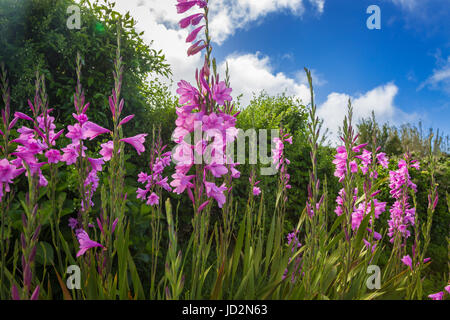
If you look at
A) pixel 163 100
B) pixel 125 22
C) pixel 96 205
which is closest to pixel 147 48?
pixel 125 22

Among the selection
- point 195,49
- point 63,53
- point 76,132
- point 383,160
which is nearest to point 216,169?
point 195,49

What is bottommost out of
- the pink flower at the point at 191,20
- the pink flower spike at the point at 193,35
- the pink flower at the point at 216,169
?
the pink flower at the point at 216,169

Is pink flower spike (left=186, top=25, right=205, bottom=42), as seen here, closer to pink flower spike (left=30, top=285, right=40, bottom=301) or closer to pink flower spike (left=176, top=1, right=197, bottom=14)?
pink flower spike (left=176, top=1, right=197, bottom=14)

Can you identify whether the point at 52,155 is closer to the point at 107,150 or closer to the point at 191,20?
the point at 107,150

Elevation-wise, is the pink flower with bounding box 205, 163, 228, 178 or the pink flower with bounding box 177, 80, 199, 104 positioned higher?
the pink flower with bounding box 177, 80, 199, 104

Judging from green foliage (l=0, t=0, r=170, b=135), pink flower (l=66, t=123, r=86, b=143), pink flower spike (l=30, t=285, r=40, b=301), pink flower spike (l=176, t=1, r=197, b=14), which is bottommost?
pink flower spike (l=30, t=285, r=40, b=301)

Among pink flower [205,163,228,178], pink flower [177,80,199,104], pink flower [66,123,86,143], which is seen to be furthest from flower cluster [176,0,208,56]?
pink flower [66,123,86,143]

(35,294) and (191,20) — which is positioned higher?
(191,20)

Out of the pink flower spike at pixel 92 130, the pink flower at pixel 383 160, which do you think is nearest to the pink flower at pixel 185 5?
the pink flower spike at pixel 92 130

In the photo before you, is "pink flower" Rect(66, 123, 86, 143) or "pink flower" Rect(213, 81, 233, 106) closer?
"pink flower" Rect(213, 81, 233, 106)

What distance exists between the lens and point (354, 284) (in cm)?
182

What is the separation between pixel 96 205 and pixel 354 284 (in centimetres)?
235
